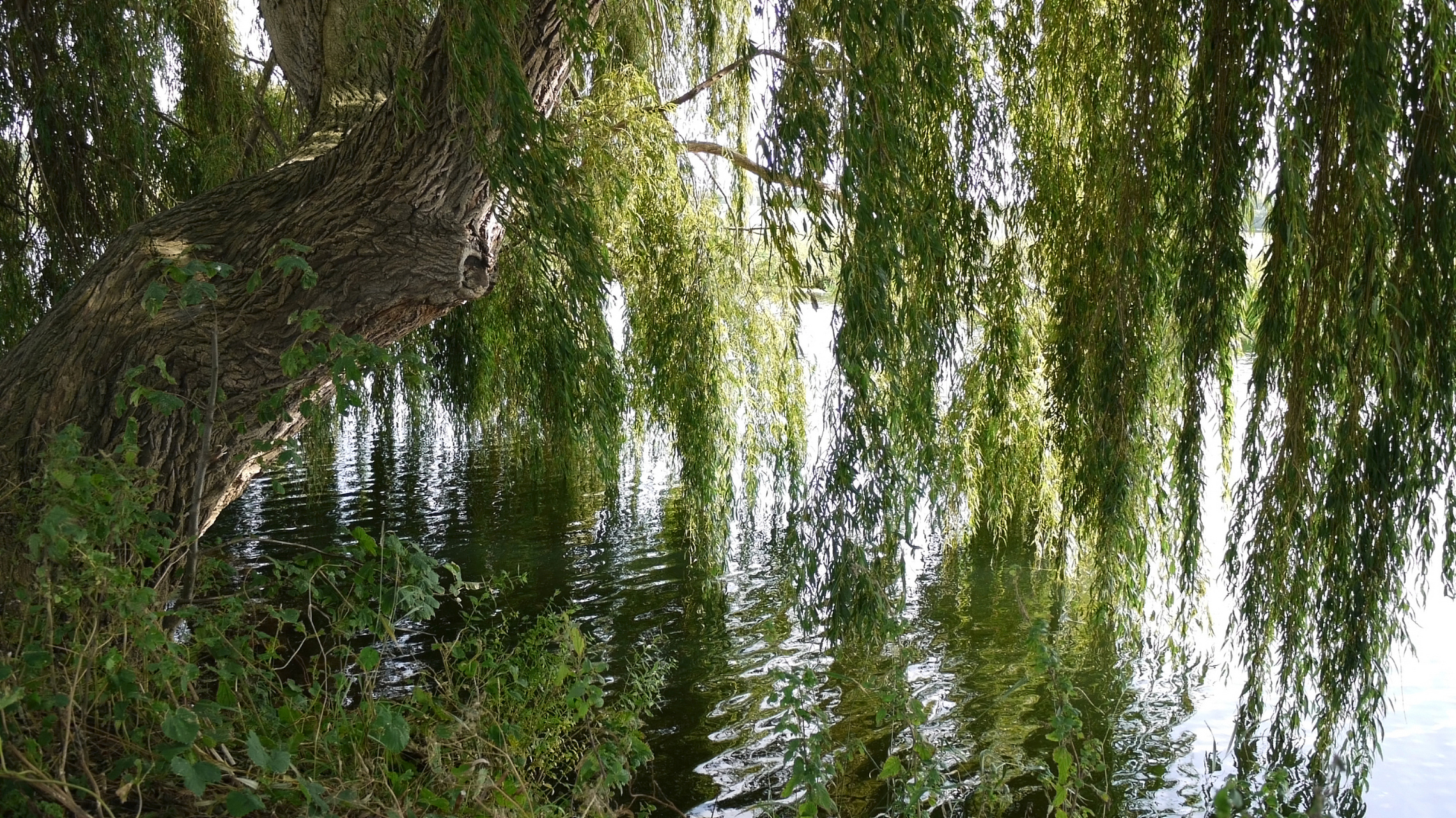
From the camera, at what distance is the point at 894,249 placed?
9.62 feet

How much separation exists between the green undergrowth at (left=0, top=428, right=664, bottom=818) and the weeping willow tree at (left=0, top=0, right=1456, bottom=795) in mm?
348

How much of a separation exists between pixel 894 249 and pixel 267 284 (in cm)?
195

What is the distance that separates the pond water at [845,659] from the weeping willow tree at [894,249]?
43 centimetres

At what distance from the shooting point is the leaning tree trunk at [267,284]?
3168mm

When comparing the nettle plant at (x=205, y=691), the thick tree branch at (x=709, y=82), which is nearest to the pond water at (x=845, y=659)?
the nettle plant at (x=205, y=691)

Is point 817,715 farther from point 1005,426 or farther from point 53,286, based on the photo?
point 53,286

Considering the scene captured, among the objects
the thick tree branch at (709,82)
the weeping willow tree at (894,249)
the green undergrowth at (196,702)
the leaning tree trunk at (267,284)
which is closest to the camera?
the green undergrowth at (196,702)

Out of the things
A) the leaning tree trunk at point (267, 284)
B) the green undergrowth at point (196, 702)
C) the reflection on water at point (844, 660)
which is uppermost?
the leaning tree trunk at point (267, 284)

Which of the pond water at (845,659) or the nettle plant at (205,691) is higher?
the nettle plant at (205,691)

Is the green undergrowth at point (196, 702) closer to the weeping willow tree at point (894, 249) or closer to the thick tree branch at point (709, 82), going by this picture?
the weeping willow tree at point (894, 249)

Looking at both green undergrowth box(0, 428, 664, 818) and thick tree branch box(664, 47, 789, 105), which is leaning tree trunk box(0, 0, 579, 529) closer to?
green undergrowth box(0, 428, 664, 818)

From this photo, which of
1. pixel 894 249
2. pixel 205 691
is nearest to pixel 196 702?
pixel 205 691

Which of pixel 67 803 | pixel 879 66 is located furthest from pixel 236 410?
pixel 879 66


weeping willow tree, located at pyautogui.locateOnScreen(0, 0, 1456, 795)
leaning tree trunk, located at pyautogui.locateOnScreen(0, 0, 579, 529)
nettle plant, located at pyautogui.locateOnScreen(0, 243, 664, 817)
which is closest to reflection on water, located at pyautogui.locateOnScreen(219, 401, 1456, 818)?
weeping willow tree, located at pyautogui.locateOnScreen(0, 0, 1456, 795)
